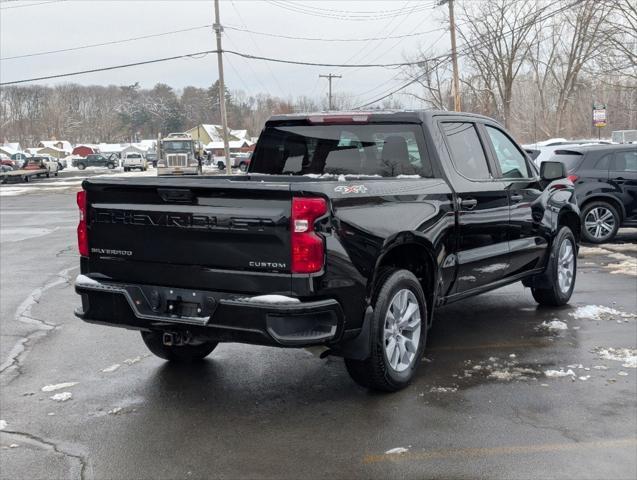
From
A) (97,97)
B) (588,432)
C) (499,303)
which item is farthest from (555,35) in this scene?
(97,97)

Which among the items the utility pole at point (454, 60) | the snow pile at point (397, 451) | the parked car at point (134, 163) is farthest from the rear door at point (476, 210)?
the parked car at point (134, 163)

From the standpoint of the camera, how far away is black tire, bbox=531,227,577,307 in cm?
706

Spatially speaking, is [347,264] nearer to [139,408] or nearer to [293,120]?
[139,408]

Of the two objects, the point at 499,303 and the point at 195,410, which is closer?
the point at 195,410

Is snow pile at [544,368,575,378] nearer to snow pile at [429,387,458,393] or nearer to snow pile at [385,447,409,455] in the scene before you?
snow pile at [429,387,458,393]

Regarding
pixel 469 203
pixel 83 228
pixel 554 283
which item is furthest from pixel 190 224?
pixel 554 283

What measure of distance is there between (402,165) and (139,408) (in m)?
2.68

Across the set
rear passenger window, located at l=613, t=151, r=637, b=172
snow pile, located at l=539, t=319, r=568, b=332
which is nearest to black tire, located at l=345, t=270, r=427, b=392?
snow pile, located at l=539, t=319, r=568, b=332

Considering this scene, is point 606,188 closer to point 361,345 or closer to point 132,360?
point 361,345

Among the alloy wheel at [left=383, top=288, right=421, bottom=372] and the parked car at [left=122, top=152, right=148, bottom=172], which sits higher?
the parked car at [left=122, top=152, right=148, bottom=172]

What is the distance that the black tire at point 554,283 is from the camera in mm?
7059

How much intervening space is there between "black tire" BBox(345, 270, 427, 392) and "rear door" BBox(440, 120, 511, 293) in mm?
867

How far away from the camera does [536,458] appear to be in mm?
3764

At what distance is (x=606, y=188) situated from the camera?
12.2 meters
